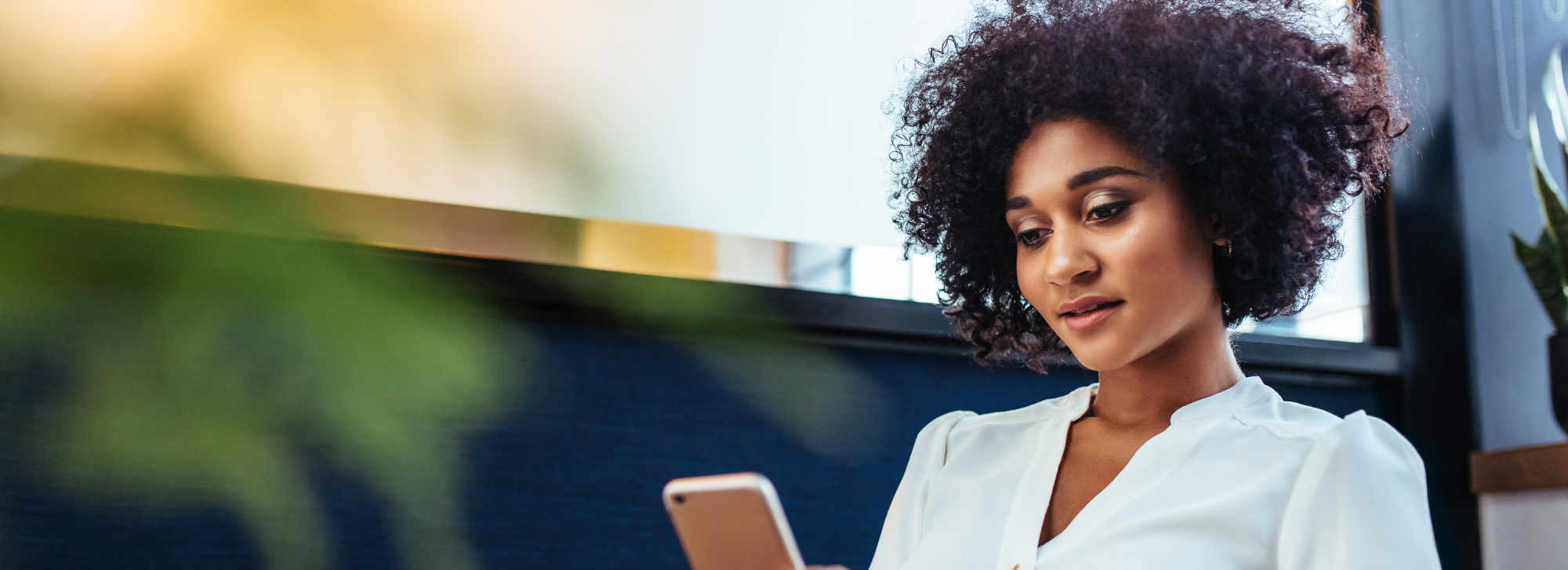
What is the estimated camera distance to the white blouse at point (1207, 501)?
2.44ft

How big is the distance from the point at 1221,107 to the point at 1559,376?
35.3 inches

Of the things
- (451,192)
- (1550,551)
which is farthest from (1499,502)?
(451,192)

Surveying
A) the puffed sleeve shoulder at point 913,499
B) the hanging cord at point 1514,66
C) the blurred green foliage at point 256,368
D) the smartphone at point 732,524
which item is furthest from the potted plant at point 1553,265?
the blurred green foliage at point 256,368

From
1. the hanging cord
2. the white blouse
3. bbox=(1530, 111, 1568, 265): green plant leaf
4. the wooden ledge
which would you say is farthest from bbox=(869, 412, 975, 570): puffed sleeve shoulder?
the hanging cord

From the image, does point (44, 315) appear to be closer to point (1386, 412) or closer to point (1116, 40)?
point (1116, 40)

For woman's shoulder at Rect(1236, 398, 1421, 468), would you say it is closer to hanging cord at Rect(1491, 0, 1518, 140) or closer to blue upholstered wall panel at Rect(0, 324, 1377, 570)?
blue upholstered wall panel at Rect(0, 324, 1377, 570)

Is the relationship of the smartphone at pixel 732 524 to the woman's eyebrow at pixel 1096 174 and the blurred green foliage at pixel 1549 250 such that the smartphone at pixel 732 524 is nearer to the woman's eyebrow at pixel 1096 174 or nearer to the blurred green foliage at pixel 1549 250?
the woman's eyebrow at pixel 1096 174

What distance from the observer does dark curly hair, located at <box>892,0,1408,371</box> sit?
87 cm

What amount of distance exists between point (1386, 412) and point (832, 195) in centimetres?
97

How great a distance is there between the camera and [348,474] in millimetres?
1143

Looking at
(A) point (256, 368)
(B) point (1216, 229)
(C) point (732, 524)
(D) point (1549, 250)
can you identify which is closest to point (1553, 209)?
(D) point (1549, 250)

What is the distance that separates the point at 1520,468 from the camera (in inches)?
55.8

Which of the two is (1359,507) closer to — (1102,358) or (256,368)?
(1102,358)

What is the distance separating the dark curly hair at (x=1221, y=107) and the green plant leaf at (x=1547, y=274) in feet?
2.14
